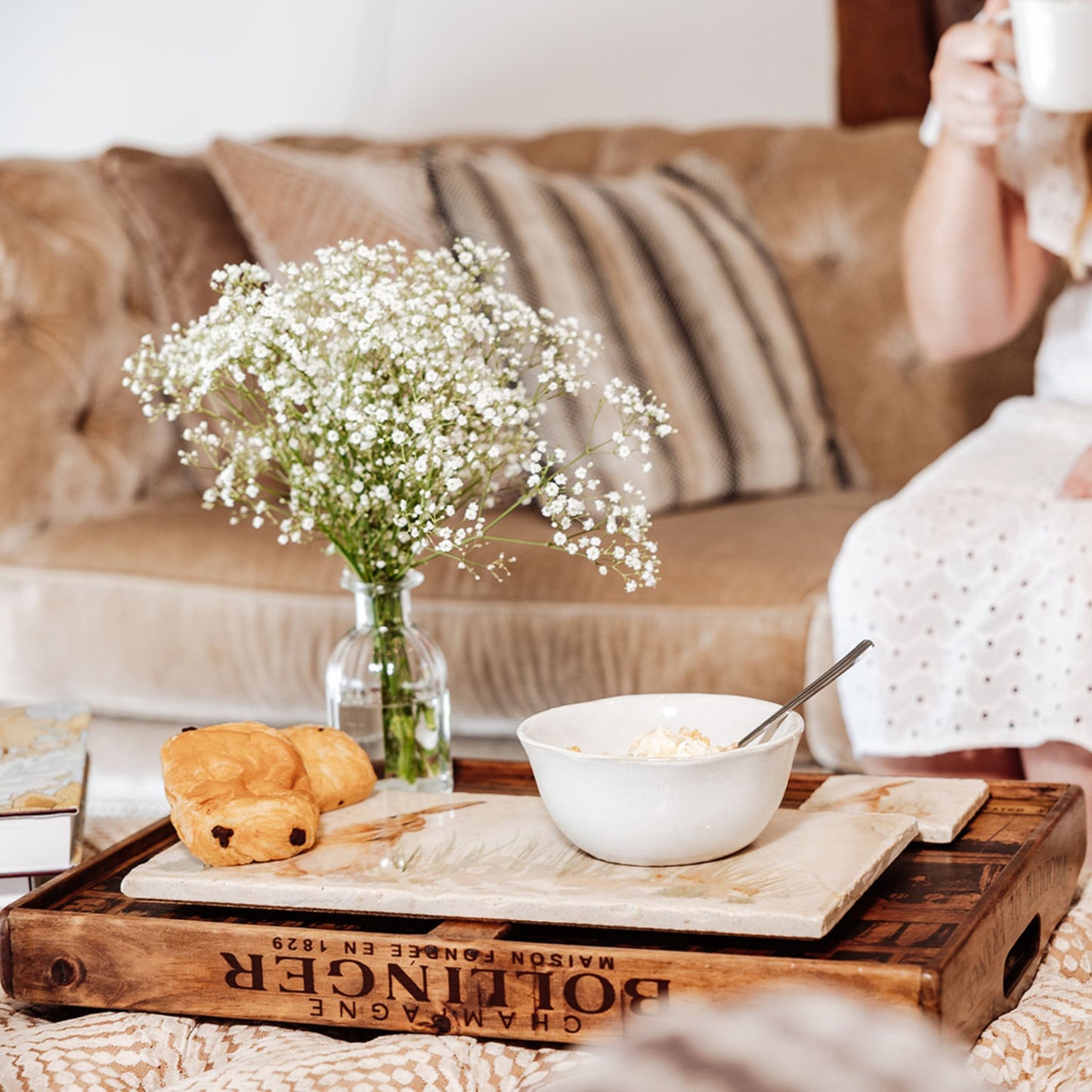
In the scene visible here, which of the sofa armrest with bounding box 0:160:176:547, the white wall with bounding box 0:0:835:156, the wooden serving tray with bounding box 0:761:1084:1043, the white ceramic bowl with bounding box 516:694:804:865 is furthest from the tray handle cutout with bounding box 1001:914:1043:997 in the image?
the white wall with bounding box 0:0:835:156

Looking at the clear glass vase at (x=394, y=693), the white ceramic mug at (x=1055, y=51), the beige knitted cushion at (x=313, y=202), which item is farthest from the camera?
the beige knitted cushion at (x=313, y=202)

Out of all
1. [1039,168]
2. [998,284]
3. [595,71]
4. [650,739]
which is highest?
[595,71]

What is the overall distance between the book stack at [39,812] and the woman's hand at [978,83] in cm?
96

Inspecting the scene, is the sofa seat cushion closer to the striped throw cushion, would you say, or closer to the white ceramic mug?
the striped throw cushion

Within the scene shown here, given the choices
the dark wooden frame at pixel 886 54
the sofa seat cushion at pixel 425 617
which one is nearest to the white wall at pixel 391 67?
the dark wooden frame at pixel 886 54

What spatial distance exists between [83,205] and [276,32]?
41.2 inches

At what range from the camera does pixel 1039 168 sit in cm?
152

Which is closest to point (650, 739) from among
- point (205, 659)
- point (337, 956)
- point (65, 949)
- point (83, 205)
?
point (337, 956)

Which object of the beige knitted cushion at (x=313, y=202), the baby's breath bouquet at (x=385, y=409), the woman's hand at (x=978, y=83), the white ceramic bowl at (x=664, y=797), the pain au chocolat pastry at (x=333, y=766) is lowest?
the pain au chocolat pastry at (x=333, y=766)

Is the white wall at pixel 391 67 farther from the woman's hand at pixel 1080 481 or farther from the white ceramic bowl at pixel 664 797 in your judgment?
the white ceramic bowl at pixel 664 797

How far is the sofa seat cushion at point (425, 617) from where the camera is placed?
1.44m

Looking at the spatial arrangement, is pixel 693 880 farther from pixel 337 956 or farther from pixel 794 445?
pixel 794 445

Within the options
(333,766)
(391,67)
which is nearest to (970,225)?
(333,766)

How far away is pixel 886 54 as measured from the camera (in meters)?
2.32
